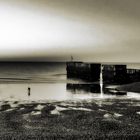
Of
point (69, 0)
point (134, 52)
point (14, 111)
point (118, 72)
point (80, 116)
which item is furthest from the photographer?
point (14, 111)

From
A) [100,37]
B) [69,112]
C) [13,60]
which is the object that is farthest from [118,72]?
[69,112]

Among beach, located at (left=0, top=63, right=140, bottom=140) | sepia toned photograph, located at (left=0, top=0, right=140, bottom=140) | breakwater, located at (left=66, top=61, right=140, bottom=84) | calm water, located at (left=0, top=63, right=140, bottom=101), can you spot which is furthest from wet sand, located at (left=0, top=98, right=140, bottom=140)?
breakwater, located at (left=66, top=61, right=140, bottom=84)

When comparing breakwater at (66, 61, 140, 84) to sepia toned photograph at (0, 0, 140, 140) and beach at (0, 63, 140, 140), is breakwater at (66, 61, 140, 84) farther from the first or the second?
beach at (0, 63, 140, 140)

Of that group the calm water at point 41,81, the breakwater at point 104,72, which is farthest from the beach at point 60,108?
the breakwater at point 104,72

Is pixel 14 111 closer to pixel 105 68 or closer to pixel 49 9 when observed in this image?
pixel 105 68

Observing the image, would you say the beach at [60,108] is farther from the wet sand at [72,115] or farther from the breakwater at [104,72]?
the breakwater at [104,72]

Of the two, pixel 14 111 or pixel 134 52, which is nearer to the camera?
pixel 134 52

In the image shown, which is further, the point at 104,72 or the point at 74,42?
the point at 104,72

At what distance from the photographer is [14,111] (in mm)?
9094

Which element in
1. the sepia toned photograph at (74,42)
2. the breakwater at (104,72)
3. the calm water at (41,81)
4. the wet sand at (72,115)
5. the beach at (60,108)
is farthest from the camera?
the wet sand at (72,115)

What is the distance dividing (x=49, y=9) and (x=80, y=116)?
5.27 m

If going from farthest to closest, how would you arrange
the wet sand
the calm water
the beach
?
the wet sand → the calm water → the beach

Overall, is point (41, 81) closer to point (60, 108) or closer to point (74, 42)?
point (60, 108)

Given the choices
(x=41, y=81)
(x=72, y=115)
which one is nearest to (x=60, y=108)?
(x=72, y=115)
